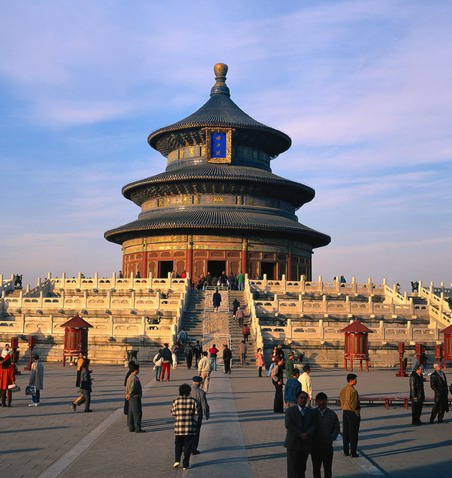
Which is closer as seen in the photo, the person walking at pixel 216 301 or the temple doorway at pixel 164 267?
the person walking at pixel 216 301

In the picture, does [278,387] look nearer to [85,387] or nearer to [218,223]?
[85,387]

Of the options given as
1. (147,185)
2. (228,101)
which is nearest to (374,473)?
(147,185)

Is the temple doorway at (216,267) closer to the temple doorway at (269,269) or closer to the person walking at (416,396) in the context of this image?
the temple doorway at (269,269)

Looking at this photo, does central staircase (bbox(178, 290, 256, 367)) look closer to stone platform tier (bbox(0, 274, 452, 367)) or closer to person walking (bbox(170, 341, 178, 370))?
stone platform tier (bbox(0, 274, 452, 367))

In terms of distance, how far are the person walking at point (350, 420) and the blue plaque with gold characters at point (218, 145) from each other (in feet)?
153

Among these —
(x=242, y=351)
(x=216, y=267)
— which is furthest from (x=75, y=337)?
(x=216, y=267)

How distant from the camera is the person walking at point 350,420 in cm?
1302

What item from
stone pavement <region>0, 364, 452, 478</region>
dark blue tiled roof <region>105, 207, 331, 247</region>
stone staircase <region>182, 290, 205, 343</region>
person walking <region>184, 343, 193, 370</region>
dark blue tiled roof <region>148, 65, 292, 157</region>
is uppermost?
dark blue tiled roof <region>148, 65, 292, 157</region>

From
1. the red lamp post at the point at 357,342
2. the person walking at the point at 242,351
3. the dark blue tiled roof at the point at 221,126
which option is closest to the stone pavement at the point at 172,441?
the red lamp post at the point at 357,342

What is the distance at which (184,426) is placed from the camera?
1180 centimetres

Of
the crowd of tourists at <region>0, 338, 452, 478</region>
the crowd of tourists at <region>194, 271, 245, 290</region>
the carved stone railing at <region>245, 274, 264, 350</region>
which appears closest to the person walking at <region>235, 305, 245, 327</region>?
the carved stone railing at <region>245, 274, 264, 350</region>

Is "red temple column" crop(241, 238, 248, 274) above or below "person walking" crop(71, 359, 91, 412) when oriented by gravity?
above

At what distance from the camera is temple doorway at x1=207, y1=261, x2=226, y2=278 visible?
5575cm

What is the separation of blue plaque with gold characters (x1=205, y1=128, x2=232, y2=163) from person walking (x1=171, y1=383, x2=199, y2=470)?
47.9 metres
